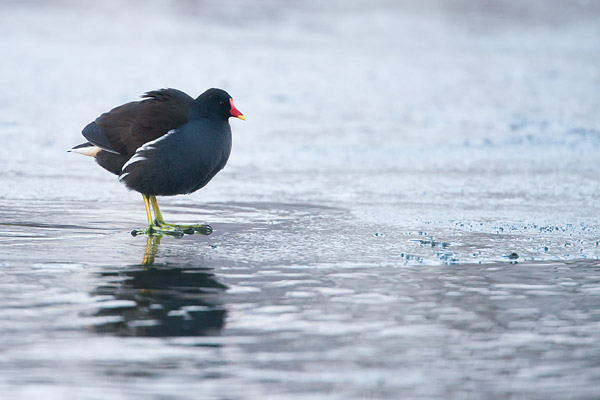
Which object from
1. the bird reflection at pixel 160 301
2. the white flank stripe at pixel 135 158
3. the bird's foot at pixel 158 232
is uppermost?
the white flank stripe at pixel 135 158

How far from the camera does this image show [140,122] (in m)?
6.20

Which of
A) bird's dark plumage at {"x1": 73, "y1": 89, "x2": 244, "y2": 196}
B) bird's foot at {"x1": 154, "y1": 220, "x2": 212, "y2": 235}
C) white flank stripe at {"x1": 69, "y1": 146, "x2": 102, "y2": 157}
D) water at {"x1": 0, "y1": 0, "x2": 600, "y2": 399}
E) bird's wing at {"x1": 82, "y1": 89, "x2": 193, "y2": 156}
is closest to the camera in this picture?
water at {"x1": 0, "y1": 0, "x2": 600, "y2": 399}

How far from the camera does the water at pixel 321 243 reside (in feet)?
11.9

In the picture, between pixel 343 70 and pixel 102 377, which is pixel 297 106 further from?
pixel 102 377

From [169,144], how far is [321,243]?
4.09 ft

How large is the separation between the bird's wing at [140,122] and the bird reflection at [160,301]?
3.92 feet

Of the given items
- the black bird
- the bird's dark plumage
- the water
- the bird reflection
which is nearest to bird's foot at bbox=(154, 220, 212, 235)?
the black bird

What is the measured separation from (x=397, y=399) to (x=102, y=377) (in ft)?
3.80

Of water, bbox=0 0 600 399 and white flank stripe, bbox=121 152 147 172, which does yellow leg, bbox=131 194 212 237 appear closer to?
water, bbox=0 0 600 399

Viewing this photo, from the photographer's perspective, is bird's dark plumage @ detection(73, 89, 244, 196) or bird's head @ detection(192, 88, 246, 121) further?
bird's head @ detection(192, 88, 246, 121)

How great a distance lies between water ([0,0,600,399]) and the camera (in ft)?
11.9

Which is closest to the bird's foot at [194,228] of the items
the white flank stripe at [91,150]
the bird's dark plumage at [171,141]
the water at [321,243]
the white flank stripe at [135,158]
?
the water at [321,243]

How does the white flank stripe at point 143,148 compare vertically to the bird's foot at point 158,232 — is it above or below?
above

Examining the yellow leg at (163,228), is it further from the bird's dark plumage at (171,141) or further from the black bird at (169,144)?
the bird's dark plumage at (171,141)
